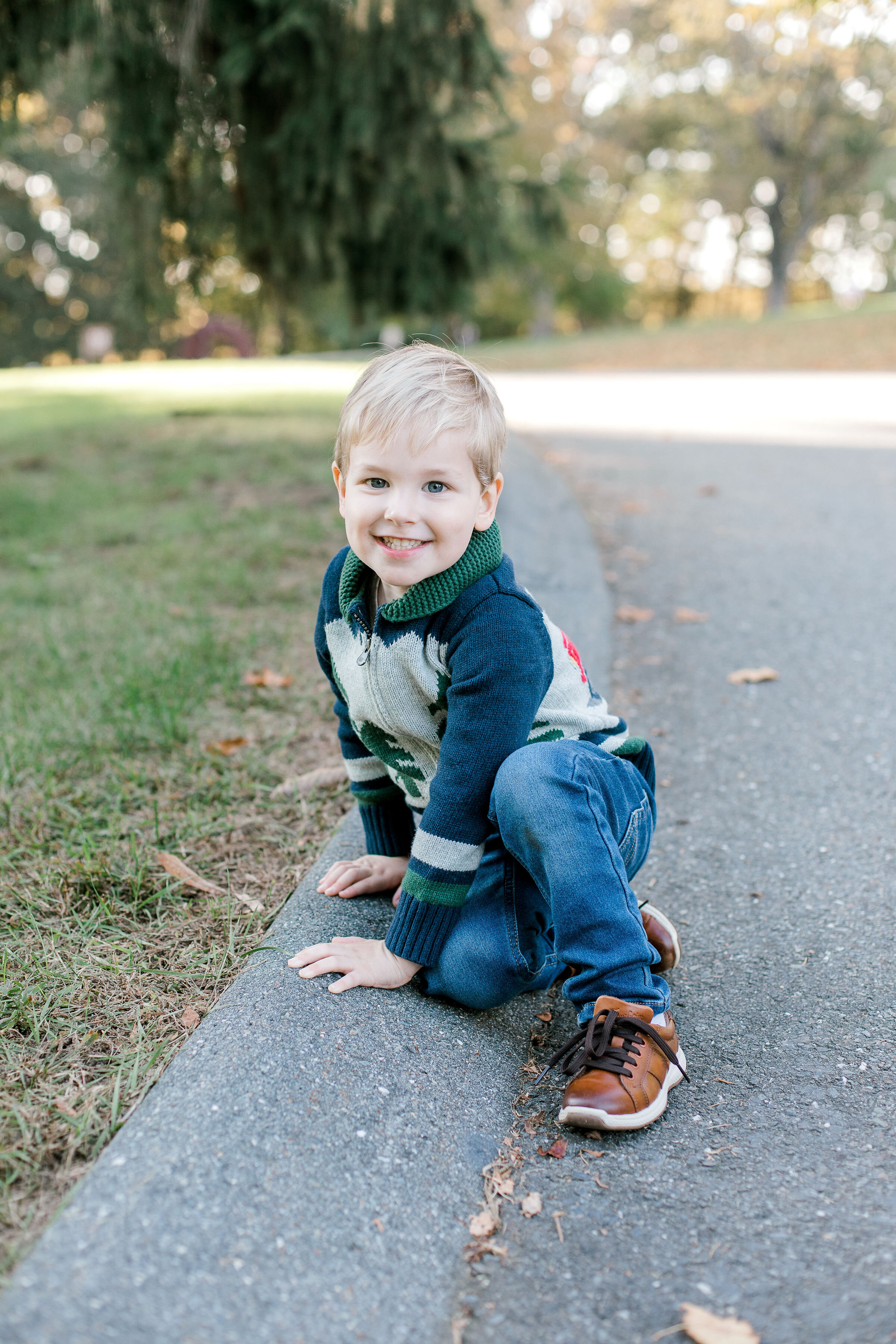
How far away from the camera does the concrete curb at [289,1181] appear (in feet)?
4.32

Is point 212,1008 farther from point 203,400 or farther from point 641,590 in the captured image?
point 203,400

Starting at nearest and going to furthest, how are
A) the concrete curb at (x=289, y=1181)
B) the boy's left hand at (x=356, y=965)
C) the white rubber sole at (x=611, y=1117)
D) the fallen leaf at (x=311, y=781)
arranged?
the concrete curb at (x=289, y=1181)
the white rubber sole at (x=611, y=1117)
the boy's left hand at (x=356, y=965)
the fallen leaf at (x=311, y=781)

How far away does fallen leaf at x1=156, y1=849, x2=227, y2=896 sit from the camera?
7.59 ft

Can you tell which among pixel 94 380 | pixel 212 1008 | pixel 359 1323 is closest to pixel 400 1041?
pixel 212 1008

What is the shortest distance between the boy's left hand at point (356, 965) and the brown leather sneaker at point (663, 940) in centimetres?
50

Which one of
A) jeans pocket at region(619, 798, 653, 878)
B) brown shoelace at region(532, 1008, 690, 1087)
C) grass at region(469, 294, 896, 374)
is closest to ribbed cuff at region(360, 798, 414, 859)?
jeans pocket at region(619, 798, 653, 878)

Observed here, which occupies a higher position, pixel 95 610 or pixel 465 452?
pixel 465 452

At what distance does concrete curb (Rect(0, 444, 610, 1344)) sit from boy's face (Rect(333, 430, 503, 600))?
785 millimetres

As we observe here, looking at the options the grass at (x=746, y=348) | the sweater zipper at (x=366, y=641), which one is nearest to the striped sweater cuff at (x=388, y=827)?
the sweater zipper at (x=366, y=641)

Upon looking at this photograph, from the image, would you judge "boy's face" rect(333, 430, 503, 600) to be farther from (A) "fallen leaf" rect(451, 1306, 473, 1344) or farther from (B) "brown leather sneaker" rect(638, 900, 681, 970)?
(A) "fallen leaf" rect(451, 1306, 473, 1344)

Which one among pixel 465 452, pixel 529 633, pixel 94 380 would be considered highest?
pixel 465 452

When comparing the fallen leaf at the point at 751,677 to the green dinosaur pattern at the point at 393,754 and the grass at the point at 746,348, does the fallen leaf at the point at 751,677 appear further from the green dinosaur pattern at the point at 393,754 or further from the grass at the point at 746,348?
the grass at the point at 746,348

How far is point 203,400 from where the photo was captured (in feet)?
32.3

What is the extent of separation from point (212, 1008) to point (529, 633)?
2.90 feet
